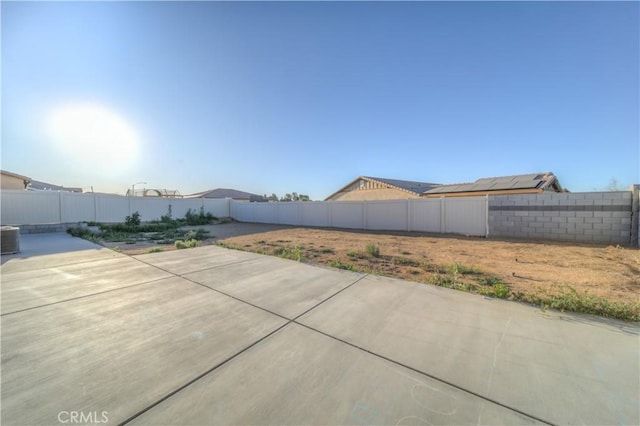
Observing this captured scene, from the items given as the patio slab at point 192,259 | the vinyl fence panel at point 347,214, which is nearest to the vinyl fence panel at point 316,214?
the vinyl fence panel at point 347,214

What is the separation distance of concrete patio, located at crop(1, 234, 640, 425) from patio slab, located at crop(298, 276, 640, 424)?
0.01m

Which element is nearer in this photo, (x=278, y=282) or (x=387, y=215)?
(x=278, y=282)

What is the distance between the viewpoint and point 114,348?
212 centimetres

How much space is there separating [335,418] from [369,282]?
274cm

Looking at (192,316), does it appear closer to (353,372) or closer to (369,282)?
(353,372)

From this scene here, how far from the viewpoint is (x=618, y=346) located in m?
2.20

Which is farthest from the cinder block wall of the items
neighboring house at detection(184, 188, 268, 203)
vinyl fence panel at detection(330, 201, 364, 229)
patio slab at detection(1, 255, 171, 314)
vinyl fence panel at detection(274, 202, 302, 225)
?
neighboring house at detection(184, 188, 268, 203)

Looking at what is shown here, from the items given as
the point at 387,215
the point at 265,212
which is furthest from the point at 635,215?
the point at 265,212

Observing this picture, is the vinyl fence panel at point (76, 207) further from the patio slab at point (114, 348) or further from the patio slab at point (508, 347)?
the patio slab at point (508, 347)

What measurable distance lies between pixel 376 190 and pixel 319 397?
23.4 m

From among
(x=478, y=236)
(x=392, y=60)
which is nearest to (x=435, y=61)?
(x=392, y=60)

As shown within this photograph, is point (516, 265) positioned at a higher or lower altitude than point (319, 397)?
lower

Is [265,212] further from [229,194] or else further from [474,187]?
[229,194]

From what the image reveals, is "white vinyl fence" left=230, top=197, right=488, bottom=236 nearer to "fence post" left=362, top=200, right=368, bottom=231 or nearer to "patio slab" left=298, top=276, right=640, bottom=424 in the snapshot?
"fence post" left=362, top=200, right=368, bottom=231
